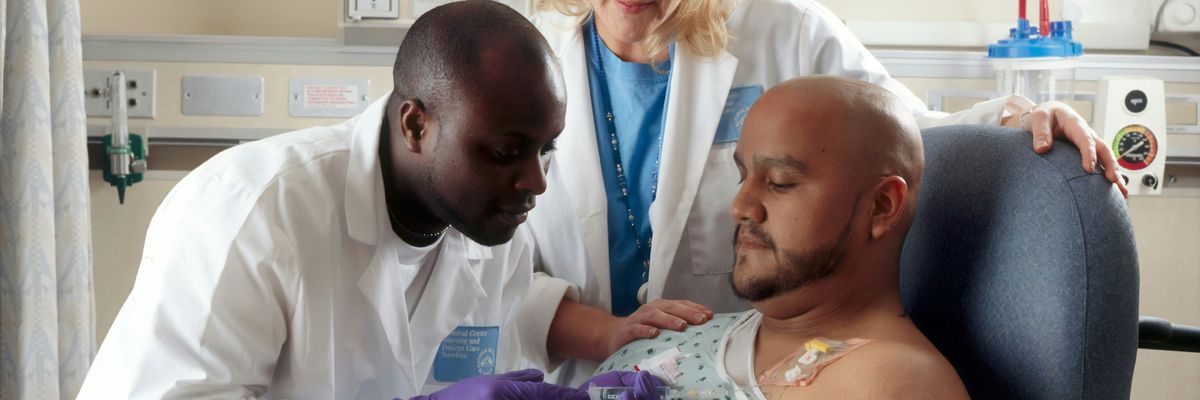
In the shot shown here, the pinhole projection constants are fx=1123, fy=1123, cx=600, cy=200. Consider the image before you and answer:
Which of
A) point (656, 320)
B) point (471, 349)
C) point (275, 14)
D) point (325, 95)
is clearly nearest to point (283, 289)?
point (471, 349)

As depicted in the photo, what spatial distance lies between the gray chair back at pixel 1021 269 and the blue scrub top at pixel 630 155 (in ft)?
1.54

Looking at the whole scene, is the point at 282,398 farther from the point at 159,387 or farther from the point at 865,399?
the point at 865,399

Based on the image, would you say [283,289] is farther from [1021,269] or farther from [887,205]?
[1021,269]

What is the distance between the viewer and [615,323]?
5.62 feet

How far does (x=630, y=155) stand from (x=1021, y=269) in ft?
2.38

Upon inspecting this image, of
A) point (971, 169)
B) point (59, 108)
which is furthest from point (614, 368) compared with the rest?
point (59, 108)


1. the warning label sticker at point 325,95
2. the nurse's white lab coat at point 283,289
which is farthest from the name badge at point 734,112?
the warning label sticker at point 325,95

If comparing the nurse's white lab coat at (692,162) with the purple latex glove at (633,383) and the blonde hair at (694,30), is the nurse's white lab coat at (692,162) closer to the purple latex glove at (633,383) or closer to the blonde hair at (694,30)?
the blonde hair at (694,30)

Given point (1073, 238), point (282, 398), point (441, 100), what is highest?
point (441, 100)

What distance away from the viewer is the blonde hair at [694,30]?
1.82 m

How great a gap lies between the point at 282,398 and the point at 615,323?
513 mm

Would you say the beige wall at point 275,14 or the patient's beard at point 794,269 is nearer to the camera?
the patient's beard at point 794,269

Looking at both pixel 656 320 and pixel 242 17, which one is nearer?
→ pixel 656 320

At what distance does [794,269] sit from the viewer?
145 cm
